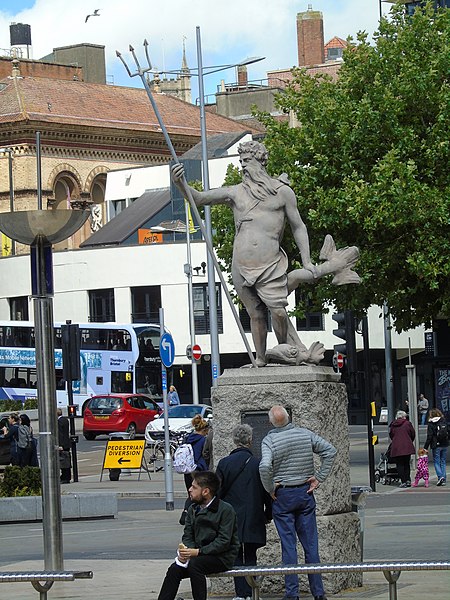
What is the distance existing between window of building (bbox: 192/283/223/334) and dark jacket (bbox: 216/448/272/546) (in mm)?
56362

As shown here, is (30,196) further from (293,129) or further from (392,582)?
(392,582)

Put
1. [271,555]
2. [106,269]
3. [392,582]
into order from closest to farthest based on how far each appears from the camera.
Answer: [392,582], [271,555], [106,269]

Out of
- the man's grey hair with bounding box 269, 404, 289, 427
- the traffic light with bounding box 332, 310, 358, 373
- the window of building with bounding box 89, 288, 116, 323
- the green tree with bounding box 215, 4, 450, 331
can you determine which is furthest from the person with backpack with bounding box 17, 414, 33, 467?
the window of building with bounding box 89, 288, 116, 323

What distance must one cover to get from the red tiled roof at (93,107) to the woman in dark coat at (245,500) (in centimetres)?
7036

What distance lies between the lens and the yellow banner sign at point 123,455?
3319 centimetres

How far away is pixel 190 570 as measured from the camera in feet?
35.7

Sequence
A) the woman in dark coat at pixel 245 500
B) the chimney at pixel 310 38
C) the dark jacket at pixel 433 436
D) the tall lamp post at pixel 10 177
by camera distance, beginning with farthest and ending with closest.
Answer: the chimney at pixel 310 38 < the tall lamp post at pixel 10 177 < the dark jacket at pixel 433 436 < the woman in dark coat at pixel 245 500

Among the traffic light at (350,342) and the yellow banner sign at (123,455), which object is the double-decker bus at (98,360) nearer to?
the yellow banner sign at (123,455)

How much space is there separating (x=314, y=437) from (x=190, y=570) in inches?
84.4

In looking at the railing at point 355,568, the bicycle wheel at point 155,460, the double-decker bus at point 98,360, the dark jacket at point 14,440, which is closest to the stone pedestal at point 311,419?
the railing at point 355,568

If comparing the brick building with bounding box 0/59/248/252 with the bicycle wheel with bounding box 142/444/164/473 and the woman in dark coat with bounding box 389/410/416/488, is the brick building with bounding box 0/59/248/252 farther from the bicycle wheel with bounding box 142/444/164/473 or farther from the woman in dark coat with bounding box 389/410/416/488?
the woman in dark coat with bounding box 389/410/416/488

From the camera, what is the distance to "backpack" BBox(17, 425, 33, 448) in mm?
31703

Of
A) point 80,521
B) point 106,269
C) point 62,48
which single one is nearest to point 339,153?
point 80,521

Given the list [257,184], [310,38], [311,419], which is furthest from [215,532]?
[310,38]
